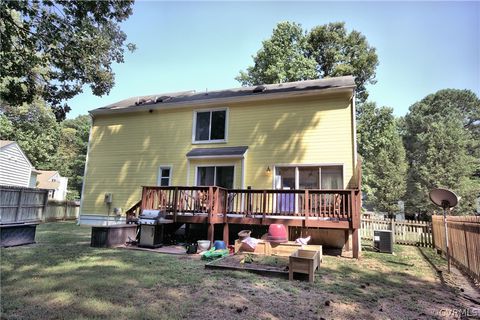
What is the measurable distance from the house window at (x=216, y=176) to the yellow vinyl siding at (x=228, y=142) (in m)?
0.28

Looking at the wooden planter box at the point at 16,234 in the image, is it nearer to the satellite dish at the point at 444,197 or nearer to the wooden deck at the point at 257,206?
the wooden deck at the point at 257,206

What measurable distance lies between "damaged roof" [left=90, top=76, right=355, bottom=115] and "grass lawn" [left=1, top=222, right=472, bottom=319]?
704 centimetres

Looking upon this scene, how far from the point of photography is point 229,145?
40.0ft

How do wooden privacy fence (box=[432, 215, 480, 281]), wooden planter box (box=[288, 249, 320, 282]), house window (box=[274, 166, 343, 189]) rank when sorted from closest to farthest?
1. wooden planter box (box=[288, 249, 320, 282])
2. wooden privacy fence (box=[432, 215, 480, 281])
3. house window (box=[274, 166, 343, 189])

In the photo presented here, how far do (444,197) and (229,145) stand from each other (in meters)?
7.61

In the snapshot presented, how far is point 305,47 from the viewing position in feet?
77.7

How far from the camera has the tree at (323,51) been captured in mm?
23031

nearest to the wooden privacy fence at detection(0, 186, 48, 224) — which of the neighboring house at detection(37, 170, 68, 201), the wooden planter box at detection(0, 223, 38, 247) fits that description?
the wooden planter box at detection(0, 223, 38, 247)

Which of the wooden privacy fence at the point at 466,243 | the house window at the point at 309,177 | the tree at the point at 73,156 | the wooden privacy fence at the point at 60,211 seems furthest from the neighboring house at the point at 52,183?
the wooden privacy fence at the point at 466,243

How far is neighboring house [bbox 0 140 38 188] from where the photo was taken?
21.0 meters

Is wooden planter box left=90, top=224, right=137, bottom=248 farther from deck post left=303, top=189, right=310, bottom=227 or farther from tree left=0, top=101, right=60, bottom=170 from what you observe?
tree left=0, top=101, right=60, bottom=170

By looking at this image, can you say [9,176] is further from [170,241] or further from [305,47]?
[305,47]

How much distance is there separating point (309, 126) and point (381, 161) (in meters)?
18.7

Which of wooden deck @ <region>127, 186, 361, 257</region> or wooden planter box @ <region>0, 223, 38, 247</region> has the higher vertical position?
wooden deck @ <region>127, 186, 361, 257</region>
